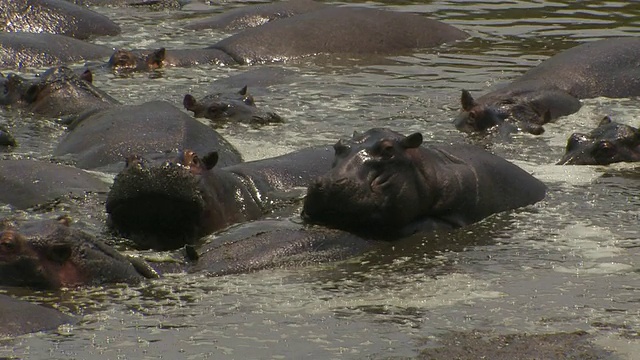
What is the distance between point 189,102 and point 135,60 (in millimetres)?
2031

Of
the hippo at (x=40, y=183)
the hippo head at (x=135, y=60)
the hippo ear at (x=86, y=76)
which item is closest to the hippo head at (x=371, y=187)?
the hippo at (x=40, y=183)

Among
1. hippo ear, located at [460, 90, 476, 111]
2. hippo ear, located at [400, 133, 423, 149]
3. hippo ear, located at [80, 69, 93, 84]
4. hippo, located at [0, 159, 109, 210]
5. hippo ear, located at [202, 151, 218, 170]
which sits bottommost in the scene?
hippo ear, located at [460, 90, 476, 111]

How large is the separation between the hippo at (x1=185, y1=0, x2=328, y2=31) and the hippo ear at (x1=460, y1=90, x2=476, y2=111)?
4421 mm

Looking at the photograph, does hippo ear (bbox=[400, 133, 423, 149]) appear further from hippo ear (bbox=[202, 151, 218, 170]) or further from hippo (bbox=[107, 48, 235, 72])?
hippo (bbox=[107, 48, 235, 72])

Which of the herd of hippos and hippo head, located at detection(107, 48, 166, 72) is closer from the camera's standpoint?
the herd of hippos

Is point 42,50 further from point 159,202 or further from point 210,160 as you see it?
point 159,202

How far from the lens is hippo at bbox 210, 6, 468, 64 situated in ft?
41.8

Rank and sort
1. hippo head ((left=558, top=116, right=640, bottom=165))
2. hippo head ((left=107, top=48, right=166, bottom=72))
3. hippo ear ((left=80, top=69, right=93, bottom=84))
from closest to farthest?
1. hippo head ((left=558, top=116, right=640, bottom=165))
2. hippo ear ((left=80, top=69, right=93, bottom=84))
3. hippo head ((left=107, top=48, right=166, bottom=72))

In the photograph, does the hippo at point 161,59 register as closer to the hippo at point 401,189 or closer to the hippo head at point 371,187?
the hippo at point 401,189

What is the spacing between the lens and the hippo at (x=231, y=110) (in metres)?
9.94

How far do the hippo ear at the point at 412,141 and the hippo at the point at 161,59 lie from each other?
18.1 feet

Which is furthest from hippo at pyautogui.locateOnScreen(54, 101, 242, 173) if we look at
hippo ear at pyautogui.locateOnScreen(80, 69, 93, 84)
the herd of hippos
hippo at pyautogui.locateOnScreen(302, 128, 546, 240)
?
hippo at pyautogui.locateOnScreen(302, 128, 546, 240)

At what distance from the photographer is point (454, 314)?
17.8 feet

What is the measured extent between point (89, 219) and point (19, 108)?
135 inches
